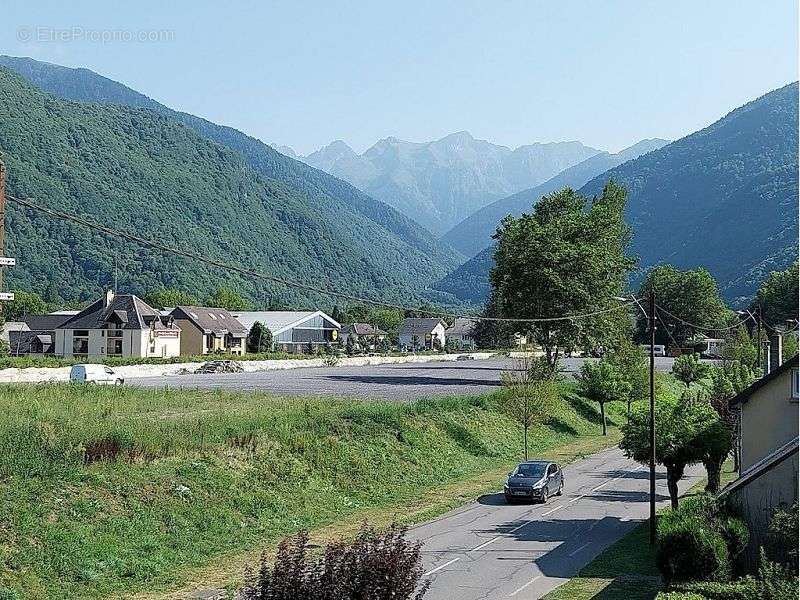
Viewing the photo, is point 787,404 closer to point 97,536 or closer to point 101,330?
point 97,536

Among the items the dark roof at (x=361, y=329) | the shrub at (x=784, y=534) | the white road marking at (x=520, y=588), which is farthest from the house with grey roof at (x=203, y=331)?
the shrub at (x=784, y=534)

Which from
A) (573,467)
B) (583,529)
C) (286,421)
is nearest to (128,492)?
(286,421)

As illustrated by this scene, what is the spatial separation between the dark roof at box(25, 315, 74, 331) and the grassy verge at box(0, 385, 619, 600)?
90.2 meters

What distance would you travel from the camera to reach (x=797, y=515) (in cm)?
1658

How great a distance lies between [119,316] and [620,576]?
77148 mm

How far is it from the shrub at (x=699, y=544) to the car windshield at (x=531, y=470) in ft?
38.9

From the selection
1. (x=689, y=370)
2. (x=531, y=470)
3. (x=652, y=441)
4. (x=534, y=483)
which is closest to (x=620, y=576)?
(x=652, y=441)

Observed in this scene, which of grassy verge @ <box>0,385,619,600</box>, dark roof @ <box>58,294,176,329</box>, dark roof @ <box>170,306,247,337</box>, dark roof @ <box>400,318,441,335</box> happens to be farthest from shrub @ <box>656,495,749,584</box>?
dark roof @ <box>400,318,441,335</box>

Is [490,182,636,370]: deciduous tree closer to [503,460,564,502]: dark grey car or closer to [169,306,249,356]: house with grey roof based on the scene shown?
[503,460,564,502]: dark grey car

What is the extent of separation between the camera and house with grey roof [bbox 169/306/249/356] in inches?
4058

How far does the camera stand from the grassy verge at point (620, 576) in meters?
→ 18.8

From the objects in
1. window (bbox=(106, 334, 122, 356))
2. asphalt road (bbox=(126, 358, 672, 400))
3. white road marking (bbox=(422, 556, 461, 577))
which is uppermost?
window (bbox=(106, 334, 122, 356))

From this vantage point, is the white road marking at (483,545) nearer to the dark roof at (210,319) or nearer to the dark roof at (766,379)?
the dark roof at (766,379)

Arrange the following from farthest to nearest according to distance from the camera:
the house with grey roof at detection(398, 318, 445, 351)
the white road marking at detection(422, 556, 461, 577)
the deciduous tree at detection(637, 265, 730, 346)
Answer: the house with grey roof at detection(398, 318, 445, 351) < the deciduous tree at detection(637, 265, 730, 346) < the white road marking at detection(422, 556, 461, 577)
